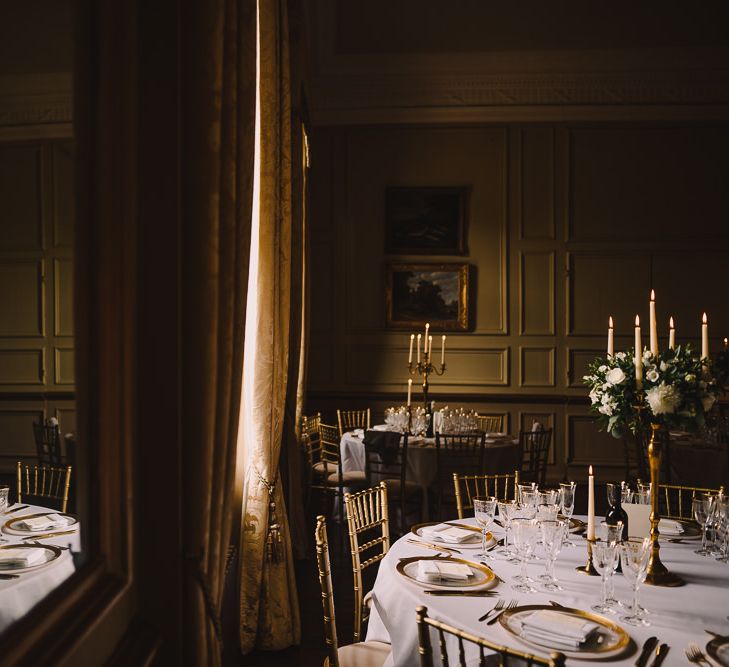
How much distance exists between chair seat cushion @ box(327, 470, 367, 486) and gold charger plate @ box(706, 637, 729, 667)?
145 inches

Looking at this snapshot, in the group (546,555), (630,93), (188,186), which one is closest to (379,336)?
(630,93)

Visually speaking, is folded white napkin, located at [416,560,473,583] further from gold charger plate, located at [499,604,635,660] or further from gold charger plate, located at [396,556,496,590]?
gold charger plate, located at [499,604,635,660]

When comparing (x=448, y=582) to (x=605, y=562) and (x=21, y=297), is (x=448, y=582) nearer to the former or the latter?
(x=605, y=562)

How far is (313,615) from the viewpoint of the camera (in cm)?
381

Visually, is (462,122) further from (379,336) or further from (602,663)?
(602,663)

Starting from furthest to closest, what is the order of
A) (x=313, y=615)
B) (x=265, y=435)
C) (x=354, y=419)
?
(x=354, y=419) → (x=313, y=615) → (x=265, y=435)

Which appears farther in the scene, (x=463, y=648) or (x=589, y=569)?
(x=589, y=569)

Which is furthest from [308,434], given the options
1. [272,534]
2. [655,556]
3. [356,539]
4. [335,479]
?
[655,556]

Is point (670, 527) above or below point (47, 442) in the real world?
below

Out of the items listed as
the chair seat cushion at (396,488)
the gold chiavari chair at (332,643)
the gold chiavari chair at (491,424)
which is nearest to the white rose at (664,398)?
the gold chiavari chair at (332,643)

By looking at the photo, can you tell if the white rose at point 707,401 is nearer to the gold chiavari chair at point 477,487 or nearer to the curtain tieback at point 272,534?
the gold chiavari chair at point 477,487

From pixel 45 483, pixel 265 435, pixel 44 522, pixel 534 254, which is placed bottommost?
pixel 265 435

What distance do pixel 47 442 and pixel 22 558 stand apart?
17.9 inches

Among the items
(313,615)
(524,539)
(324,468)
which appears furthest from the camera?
(324,468)
